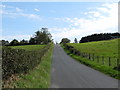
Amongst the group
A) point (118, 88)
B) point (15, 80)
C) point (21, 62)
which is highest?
point (21, 62)

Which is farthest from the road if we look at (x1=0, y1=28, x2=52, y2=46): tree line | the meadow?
(x1=0, y1=28, x2=52, y2=46): tree line

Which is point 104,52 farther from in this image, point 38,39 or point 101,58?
point 38,39

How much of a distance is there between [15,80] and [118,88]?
6508 mm

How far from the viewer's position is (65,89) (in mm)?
12961

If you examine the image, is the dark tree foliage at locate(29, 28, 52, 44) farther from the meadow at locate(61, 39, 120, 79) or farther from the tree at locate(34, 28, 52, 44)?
the meadow at locate(61, 39, 120, 79)

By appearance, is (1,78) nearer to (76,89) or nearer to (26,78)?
(26,78)

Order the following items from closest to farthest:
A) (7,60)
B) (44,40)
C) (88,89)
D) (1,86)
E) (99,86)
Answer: (1,86) < (7,60) < (88,89) < (99,86) < (44,40)

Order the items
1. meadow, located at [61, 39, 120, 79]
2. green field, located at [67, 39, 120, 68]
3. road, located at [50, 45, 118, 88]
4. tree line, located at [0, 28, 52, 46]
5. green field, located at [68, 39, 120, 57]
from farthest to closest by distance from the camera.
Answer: tree line, located at [0, 28, 52, 46] < green field, located at [68, 39, 120, 57] < green field, located at [67, 39, 120, 68] < meadow, located at [61, 39, 120, 79] < road, located at [50, 45, 118, 88]

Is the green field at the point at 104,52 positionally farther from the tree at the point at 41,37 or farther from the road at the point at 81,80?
the tree at the point at 41,37

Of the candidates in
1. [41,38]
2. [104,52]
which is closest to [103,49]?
[104,52]

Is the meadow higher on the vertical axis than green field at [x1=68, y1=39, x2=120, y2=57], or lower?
lower

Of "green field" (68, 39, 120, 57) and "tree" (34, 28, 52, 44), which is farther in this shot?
"tree" (34, 28, 52, 44)

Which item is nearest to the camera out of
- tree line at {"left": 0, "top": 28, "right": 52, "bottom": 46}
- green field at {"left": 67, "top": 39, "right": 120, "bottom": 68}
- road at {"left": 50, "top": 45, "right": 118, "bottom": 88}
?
road at {"left": 50, "top": 45, "right": 118, "bottom": 88}

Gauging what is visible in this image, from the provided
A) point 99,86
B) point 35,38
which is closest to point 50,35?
point 35,38
